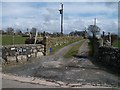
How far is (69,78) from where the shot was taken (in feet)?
28.7

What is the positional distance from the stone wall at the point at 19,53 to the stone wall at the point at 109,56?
3781mm

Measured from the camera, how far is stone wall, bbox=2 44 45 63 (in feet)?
41.9

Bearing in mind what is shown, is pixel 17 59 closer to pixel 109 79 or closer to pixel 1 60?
pixel 1 60

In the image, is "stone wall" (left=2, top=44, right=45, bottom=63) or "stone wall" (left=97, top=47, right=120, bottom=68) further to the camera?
"stone wall" (left=2, top=44, right=45, bottom=63)

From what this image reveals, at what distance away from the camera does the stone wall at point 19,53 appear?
1277cm

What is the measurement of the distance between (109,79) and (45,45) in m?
7.92

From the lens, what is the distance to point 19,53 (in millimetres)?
13500

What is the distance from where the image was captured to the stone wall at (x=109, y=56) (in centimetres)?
1137

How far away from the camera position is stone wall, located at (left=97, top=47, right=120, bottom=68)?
11.4 m

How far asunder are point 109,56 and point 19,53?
4.75 meters

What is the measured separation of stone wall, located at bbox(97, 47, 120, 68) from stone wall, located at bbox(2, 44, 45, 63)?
3781 mm

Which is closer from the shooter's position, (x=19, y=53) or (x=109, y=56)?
(x=109, y=56)

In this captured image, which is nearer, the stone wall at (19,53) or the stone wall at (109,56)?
the stone wall at (109,56)

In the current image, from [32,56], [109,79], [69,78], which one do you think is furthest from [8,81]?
[32,56]
